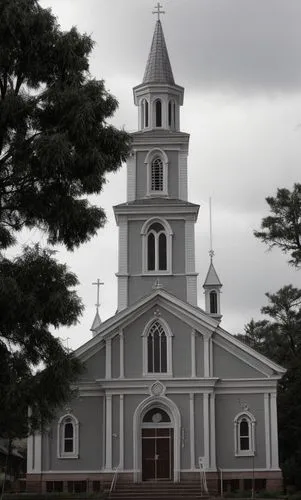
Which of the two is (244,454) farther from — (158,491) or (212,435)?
(158,491)

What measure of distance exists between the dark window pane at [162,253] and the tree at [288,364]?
29.7 ft

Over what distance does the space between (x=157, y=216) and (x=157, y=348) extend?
7568mm

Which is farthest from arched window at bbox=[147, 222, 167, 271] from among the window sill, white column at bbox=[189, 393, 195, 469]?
the window sill

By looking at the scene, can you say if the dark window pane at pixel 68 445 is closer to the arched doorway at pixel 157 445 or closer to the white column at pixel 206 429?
the arched doorway at pixel 157 445

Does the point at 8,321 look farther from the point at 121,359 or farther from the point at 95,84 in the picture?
the point at 121,359

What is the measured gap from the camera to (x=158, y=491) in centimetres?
3925

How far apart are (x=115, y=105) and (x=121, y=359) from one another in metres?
23.5

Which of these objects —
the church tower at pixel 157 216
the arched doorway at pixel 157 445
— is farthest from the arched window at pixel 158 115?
the arched doorway at pixel 157 445

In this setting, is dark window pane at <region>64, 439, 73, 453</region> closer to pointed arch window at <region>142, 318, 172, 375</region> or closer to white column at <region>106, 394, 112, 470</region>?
white column at <region>106, 394, 112, 470</region>

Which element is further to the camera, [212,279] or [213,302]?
[212,279]

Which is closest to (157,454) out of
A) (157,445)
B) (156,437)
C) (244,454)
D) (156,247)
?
(157,445)

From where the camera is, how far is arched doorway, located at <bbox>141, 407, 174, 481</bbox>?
136 feet

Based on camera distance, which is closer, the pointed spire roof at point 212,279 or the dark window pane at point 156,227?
the dark window pane at point 156,227

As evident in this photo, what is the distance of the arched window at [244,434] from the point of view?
136 feet
